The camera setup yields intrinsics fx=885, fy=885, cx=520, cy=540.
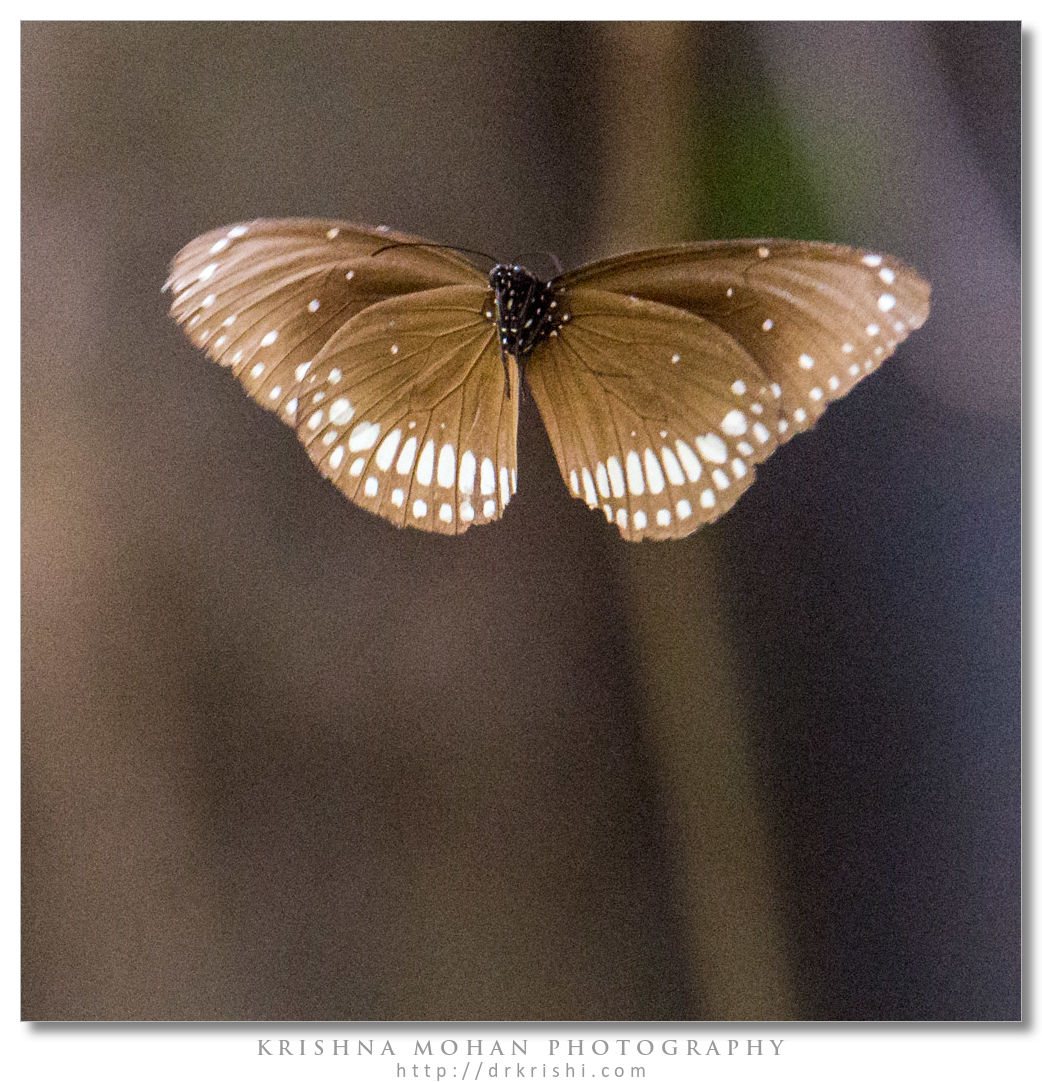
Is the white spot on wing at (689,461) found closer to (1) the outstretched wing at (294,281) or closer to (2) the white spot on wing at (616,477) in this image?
(2) the white spot on wing at (616,477)

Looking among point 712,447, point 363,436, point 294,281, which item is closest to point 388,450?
point 363,436

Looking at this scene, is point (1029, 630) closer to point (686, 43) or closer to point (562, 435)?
point (562, 435)

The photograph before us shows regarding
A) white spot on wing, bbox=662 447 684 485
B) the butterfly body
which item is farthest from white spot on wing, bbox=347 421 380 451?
white spot on wing, bbox=662 447 684 485

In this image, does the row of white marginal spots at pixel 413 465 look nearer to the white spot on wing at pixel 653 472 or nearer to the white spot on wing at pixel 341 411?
the white spot on wing at pixel 341 411

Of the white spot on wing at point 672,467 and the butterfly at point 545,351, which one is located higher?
the butterfly at point 545,351

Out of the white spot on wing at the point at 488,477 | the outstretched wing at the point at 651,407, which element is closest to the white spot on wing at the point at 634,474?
the outstretched wing at the point at 651,407

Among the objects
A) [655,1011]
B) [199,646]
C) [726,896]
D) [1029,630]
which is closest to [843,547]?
[1029,630]

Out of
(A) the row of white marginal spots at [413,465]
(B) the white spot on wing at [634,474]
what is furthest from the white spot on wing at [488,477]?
(B) the white spot on wing at [634,474]

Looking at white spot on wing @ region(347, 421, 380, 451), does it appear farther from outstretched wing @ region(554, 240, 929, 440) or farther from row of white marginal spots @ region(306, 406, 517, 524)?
outstretched wing @ region(554, 240, 929, 440)

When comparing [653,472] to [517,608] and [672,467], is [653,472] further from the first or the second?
[517,608]
